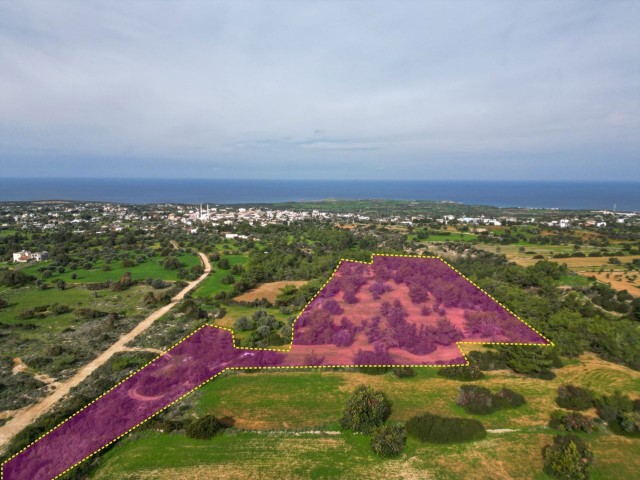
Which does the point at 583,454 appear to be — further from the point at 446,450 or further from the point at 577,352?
the point at 577,352

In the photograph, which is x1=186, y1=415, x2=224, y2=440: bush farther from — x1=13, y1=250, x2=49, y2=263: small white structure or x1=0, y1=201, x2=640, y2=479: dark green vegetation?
x1=13, y1=250, x2=49, y2=263: small white structure

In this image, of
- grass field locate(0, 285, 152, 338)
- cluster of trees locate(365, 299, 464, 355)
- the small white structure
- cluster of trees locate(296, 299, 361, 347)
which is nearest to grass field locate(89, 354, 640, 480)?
cluster of trees locate(296, 299, 361, 347)

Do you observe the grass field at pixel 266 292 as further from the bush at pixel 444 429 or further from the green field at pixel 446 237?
the green field at pixel 446 237

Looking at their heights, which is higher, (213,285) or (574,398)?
(574,398)

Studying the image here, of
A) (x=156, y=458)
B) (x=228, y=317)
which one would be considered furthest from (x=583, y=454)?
(x=228, y=317)

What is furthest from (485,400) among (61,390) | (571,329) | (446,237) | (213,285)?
(446,237)

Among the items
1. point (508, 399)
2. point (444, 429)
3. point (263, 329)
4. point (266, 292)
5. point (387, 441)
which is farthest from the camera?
point (266, 292)

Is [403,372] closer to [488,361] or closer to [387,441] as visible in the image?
[488,361]
